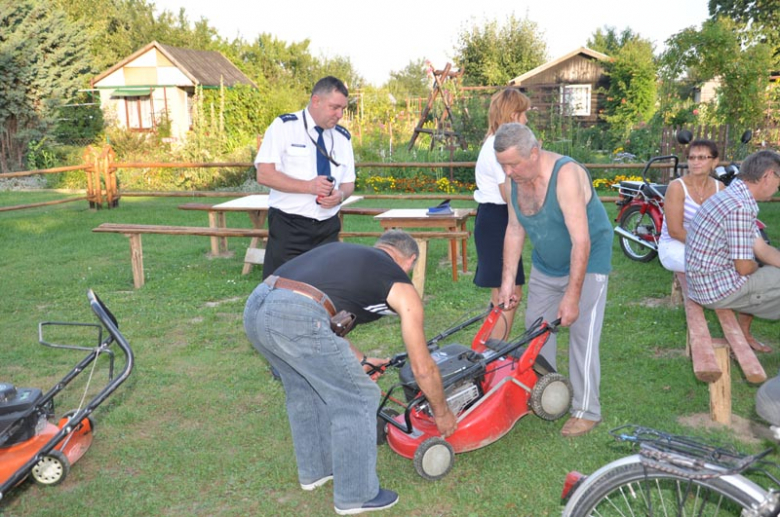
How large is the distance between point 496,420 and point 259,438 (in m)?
1.47

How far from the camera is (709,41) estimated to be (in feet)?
52.7

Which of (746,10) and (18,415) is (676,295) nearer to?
(18,415)

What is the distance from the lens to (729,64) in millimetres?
16078

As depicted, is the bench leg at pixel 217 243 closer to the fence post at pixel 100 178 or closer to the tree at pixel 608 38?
the fence post at pixel 100 178

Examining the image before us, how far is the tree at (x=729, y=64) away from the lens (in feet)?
52.3

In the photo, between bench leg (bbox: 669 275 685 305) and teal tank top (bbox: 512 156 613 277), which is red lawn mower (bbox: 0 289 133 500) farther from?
bench leg (bbox: 669 275 685 305)

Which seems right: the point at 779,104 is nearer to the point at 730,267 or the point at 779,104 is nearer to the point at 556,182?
the point at 730,267

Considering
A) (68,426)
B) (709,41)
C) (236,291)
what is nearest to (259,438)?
(68,426)

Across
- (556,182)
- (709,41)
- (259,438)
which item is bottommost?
(259,438)

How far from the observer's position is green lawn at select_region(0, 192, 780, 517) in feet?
12.5

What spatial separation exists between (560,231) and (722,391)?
1395mm

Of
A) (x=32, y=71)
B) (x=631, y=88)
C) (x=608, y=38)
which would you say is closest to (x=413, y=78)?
(x=608, y=38)

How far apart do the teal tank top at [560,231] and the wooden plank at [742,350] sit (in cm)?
97

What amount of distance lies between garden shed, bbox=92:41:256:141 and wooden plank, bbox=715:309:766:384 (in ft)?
98.0
